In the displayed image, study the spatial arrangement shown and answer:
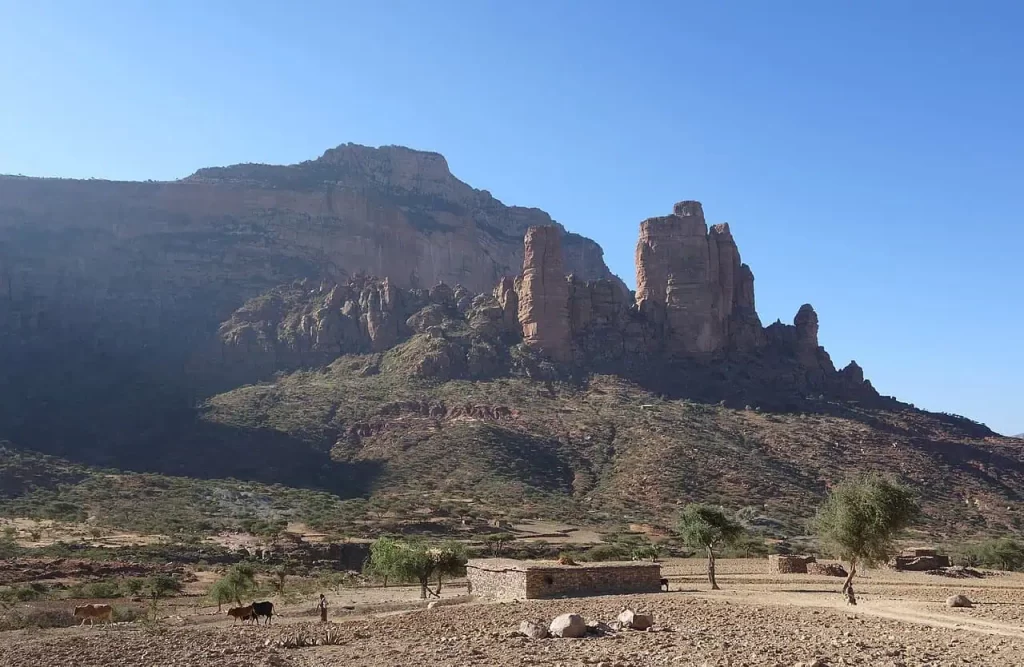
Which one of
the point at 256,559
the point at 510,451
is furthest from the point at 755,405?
the point at 256,559

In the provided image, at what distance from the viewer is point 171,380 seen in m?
92.4

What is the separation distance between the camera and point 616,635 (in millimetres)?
17812

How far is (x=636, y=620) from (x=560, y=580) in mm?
7267

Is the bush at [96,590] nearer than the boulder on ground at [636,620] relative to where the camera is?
No

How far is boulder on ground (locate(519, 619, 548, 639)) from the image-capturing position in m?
17.9

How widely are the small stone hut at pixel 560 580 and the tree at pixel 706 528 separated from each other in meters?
4.20

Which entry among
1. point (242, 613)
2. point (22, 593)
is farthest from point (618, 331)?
point (242, 613)

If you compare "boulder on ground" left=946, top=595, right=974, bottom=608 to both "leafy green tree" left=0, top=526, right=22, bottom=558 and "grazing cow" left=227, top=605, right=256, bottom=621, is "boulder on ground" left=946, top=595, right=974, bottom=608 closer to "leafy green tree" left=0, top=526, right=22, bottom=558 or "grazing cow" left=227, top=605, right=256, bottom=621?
"grazing cow" left=227, top=605, right=256, bottom=621

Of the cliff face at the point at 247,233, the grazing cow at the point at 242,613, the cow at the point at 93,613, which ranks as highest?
the cliff face at the point at 247,233

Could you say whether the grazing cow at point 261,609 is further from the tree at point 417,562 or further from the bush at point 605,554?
the bush at point 605,554

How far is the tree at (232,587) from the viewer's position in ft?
99.8

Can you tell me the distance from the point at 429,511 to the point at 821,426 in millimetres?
36139

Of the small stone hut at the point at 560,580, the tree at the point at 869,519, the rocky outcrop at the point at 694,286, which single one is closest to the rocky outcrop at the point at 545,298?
the rocky outcrop at the point at 694,286

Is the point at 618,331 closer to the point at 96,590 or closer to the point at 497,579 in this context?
the point at 96,590
